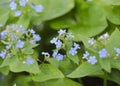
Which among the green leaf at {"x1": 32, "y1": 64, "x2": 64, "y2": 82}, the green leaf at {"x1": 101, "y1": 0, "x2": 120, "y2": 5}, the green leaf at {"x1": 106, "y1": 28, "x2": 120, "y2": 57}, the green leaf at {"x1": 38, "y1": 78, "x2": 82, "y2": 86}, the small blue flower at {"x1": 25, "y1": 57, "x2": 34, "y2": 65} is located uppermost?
the green leaf at {"x1": 106, "y1": 28, "x2": 120, "y2": 57}

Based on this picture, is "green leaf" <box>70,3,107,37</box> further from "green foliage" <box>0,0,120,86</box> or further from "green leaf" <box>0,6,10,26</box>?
"green leaf" <box>0,6,10,26</box>

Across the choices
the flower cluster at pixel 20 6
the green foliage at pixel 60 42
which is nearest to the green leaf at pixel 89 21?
the green foliage at pixel 60 42

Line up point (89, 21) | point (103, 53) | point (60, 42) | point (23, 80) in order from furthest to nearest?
1. point (89, 21)
2. point (23, 80)
3. point (60, 42)
4. point (103, 53)

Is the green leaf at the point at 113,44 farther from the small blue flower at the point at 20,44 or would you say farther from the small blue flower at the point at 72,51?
the small blue flower at the point at 20,44

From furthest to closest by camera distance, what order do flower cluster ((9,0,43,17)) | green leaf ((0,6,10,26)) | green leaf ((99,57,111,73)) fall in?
green leaf ((0,6,10,26)) → flower cluster ((9,0,43,17)) → green leaf ((99,57,111,73))

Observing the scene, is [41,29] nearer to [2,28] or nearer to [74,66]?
[2,28]

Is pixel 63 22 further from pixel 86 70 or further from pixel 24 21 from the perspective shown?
pixel 86 70

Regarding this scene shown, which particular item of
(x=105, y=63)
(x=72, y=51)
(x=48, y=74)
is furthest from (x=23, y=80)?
(x=105, y=63)

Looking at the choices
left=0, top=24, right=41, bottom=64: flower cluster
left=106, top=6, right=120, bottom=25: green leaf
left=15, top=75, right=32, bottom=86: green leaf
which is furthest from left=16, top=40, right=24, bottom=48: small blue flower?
left=106, top=6, right=120, bottom=25: green leaf
